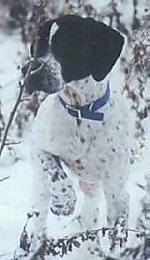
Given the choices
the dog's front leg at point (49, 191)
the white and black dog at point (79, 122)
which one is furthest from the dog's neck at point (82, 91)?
the dog's front leg at point (49, 191)

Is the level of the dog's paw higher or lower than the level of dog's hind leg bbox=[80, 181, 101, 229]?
lower

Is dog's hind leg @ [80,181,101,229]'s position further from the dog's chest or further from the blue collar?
the blue collar

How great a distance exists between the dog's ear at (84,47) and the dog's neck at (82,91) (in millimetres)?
13

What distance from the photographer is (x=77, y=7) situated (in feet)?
6.14

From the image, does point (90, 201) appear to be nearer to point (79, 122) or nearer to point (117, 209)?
point (117, 209)

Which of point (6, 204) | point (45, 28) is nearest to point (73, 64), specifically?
point (45, 28)

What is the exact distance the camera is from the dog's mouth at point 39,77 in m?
1.89

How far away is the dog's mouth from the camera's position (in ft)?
6.21

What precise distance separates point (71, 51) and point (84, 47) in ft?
0.11

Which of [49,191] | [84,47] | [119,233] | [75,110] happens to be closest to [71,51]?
[84,47]

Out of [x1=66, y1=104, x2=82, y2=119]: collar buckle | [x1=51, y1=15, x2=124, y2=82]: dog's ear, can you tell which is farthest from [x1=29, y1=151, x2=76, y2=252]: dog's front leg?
[x1=51, y1=15, x2=124, y2=82]: dog's ear

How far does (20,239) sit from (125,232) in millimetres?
279

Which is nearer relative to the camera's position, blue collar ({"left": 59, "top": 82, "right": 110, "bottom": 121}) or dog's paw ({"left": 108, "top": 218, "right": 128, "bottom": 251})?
blue collar ({"left": 59, "top": 82, "right": 110, "bottom": 121})

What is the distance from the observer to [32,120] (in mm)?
1931
